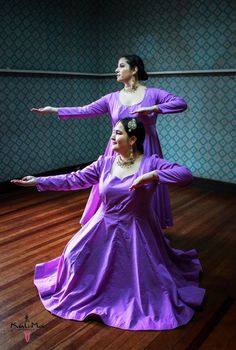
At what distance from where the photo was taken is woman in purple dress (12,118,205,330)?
188 cm

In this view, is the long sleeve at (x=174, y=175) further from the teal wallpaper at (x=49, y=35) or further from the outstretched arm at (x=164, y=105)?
the teal wallpaper at (x=49, y=35)

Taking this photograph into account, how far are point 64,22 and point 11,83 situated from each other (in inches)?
44.7

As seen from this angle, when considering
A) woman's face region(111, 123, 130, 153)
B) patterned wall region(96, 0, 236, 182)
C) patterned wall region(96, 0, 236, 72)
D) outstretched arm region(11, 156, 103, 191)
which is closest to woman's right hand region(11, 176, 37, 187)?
outstretched arm region(11, 156, 103, 191)

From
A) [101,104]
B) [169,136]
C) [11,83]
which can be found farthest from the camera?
[169,136]

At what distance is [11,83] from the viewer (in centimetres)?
397

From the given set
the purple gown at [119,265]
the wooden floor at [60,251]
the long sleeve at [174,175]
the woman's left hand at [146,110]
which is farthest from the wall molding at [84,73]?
the long sleeve at [174,175]

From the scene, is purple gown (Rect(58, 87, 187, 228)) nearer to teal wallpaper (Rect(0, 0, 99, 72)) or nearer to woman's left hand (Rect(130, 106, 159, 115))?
woman's left hand (Rect(130, 106, 159, 115))

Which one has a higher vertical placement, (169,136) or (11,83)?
(11,83)

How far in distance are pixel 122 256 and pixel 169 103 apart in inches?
42.2

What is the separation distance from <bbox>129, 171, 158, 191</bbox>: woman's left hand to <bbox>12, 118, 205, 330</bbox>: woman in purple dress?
33 millimetres

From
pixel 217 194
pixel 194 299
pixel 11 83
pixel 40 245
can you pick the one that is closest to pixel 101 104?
pixel 40 245

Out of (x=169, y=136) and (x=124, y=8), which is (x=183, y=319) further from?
(x=124, y=8)

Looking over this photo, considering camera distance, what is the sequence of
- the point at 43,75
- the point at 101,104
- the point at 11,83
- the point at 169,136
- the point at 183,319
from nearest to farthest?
the point at 183,319 → the point at 101,104 → the point at 11,83 → the point at 43,75 → the point at 169,136

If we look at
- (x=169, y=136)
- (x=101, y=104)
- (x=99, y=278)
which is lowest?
(x=99, y=278)
